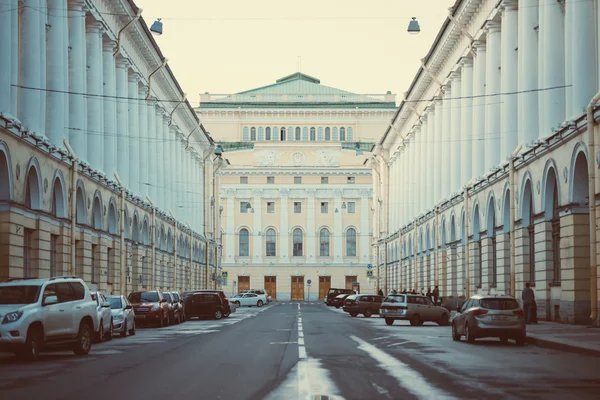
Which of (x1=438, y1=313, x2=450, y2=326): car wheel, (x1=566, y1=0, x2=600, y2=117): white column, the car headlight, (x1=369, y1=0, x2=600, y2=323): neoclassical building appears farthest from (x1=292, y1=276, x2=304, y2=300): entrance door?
the car headlight

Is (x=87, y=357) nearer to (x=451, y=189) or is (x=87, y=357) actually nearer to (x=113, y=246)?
(x=113, y=246)

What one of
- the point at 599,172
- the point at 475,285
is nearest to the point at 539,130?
the point at 599,172

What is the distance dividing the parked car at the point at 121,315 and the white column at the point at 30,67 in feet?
23.1

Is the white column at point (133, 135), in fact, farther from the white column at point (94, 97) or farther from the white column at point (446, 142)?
the white column at point (446, 142)

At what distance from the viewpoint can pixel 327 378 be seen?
17.3 m

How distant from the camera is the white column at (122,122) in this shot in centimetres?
5662


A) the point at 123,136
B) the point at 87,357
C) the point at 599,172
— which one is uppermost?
the point at 123,136

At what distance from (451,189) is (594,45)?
27689 millimetres

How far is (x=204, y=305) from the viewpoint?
5519cm

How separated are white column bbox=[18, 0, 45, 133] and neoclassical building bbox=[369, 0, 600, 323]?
1888 cm

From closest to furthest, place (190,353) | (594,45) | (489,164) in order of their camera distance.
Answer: (190,353) → (594,45) → (489,164)

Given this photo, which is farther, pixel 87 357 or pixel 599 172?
pixel 599 172

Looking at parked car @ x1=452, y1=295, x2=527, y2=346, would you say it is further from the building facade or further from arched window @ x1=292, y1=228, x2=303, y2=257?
arched window @ x1=292, y1=228, x2=303, y2=257

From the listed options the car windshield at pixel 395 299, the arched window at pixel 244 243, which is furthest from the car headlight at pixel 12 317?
the arched window at pixel 244 243
